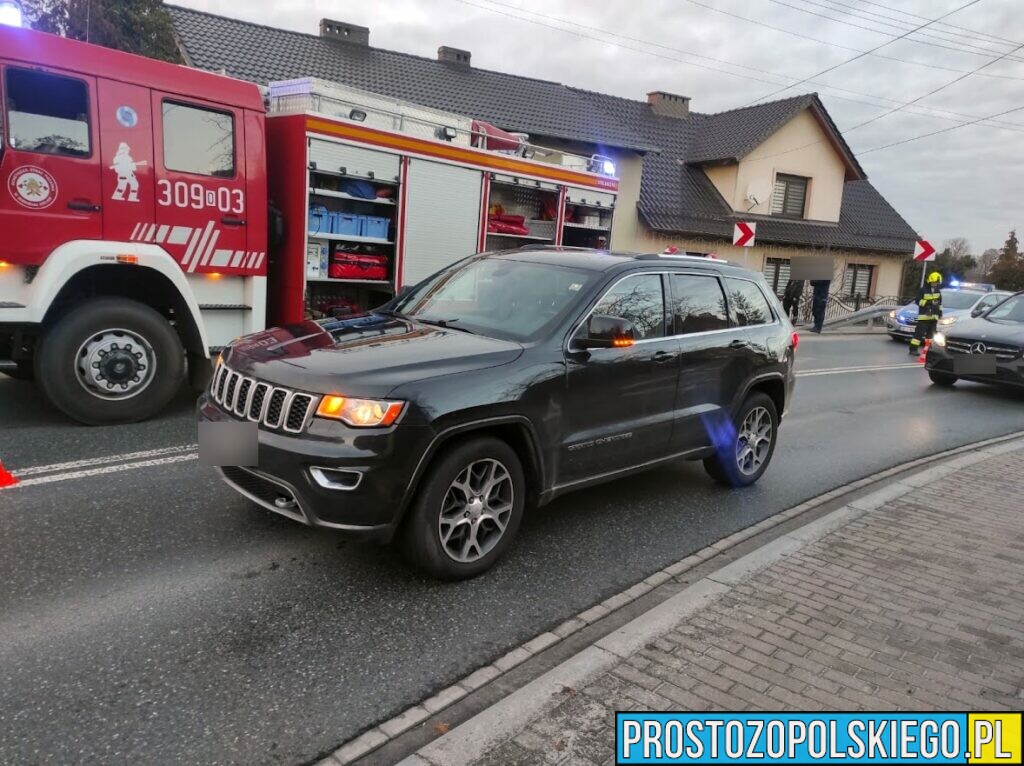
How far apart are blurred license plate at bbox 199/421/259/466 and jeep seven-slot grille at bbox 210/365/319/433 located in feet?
0.23

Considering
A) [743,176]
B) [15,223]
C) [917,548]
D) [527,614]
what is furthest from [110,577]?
[743,176]

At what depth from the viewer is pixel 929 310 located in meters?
16.2

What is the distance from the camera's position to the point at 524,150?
388 inches

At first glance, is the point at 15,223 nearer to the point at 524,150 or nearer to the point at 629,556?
the point at 629,556

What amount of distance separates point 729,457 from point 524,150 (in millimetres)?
5581

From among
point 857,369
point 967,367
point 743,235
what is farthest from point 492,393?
point 743,235

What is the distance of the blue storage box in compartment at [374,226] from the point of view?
26.8ft

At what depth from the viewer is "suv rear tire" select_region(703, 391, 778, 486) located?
579 cm

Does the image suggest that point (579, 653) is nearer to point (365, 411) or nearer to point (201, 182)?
point (365, 411)

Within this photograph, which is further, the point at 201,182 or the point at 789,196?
the point at 789,196

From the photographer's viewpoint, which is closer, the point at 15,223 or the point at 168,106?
the point at 15,223

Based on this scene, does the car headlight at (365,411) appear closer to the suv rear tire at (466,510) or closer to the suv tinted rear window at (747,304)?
the suv rear tire at (466,510)

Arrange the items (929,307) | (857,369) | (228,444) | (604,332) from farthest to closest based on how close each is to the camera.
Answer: (929,307), (857,369), (604,332), (228,444)

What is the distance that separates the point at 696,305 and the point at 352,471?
2859 millimetres
